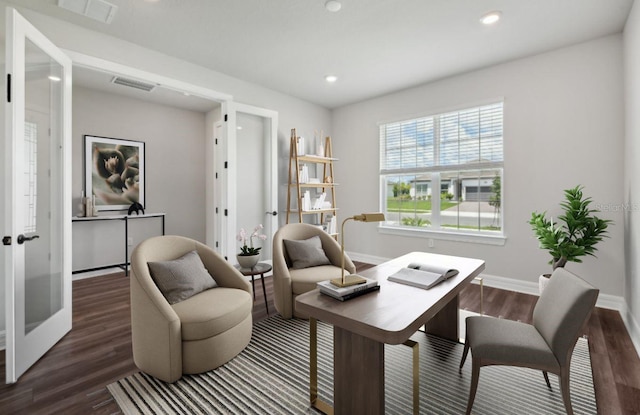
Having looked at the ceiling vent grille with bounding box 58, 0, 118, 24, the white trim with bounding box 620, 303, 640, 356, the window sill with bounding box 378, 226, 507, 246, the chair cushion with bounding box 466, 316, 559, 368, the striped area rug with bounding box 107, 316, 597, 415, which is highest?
the ceiling vent grille with bounding box 58, 0, 118, 24

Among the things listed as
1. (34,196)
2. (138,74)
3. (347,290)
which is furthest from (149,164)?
(347,290)

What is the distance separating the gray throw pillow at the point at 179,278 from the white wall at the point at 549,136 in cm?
324

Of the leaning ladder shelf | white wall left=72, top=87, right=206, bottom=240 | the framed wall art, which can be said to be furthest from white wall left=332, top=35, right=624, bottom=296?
the framed wall art

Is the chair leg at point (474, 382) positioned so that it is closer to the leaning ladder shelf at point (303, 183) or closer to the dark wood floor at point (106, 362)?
the dark wood floor at point (106, 362)

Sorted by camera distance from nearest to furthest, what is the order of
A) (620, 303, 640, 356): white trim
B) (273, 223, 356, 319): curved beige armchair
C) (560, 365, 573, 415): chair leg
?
1. (560, 365, 573, 415): chair leg
2. (620, 303, 640, 356): white trim
3. (273, 223, 356, 319): curved beige armchair

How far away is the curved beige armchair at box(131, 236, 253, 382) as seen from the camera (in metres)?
1.93

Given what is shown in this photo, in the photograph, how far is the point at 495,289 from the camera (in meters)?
3.81

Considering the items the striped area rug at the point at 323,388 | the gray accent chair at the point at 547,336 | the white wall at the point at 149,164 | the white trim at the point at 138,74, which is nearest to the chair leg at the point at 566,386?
the gray accent chair at the point at 547,336

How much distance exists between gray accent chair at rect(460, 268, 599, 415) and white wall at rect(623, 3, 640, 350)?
4.55 ft

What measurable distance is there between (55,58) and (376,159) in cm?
400

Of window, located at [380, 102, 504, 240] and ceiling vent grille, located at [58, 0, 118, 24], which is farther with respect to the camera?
window, located at [380, 102, 504, 240]

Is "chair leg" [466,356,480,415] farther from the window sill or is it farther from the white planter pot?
the window sill

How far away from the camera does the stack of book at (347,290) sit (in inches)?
68.0

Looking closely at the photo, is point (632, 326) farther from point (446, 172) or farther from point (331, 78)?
→ point (331, 78)
